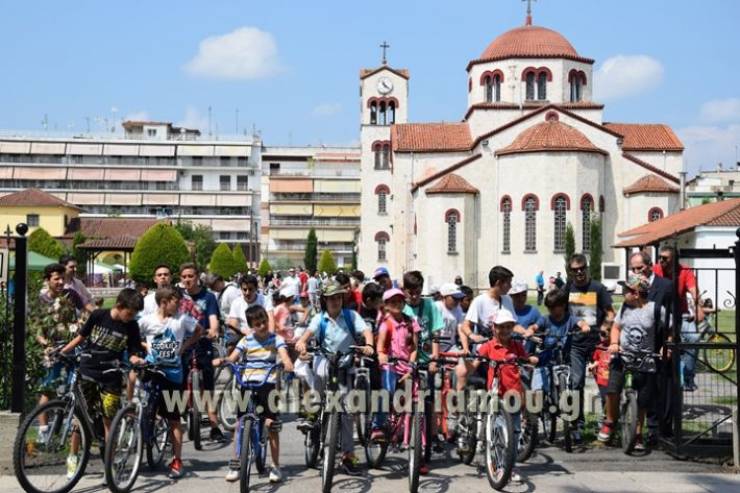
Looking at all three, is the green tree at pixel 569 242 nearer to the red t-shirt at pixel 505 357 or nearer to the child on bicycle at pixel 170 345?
the red t-shirt at pixel 505 357

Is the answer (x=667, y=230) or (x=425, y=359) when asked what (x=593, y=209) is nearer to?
(x=667, y=230)

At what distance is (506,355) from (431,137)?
50170 mm

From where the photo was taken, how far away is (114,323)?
7.38 meters

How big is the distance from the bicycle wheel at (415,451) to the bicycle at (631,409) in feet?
7.66

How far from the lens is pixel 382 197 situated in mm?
59938

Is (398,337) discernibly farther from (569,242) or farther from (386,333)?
(569,242)

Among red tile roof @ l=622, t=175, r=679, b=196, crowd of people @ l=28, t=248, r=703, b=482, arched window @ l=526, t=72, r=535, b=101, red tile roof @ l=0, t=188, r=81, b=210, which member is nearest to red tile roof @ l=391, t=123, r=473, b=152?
arched window @ l=526, t=72, r=535, b=101

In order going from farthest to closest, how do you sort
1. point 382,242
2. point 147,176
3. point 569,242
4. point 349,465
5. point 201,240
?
point 147,176, point 201,240, point 382,242, point 569,242, point 349,465

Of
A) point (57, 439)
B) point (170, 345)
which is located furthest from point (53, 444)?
point (170, 345)

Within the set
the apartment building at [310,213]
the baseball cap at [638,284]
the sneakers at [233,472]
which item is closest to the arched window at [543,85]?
the apartment building at [310,213]

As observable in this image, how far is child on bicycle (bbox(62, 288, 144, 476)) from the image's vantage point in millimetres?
7301

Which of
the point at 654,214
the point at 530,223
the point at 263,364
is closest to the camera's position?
the point at 263,364

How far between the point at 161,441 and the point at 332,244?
87.4 metres

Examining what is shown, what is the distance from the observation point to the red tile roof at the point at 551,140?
47.2 meters
